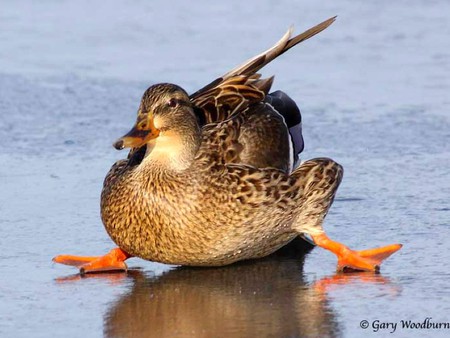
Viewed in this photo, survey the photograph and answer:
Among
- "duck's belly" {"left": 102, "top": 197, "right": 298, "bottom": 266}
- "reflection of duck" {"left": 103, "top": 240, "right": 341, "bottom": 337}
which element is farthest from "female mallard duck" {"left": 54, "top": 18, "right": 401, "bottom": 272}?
"reflection of duck" {"left": 103, "top": 240, "right": 341, "bottom": 337}

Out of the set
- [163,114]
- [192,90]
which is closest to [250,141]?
[163,114]

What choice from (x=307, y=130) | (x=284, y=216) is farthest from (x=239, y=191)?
(x=307, y=130)

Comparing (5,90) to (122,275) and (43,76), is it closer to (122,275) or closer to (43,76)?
(43,76)

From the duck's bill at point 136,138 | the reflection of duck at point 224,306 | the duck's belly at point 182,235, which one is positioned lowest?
the reflection of duck at point 224,306

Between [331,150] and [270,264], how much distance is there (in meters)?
2.05

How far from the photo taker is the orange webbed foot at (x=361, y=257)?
570 cm

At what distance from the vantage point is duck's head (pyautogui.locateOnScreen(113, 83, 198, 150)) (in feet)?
18.6

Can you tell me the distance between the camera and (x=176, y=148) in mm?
5781

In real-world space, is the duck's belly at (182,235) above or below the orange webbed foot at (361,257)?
above

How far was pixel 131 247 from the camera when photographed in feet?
18.6

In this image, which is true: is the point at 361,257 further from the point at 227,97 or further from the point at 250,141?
the point at 227,97

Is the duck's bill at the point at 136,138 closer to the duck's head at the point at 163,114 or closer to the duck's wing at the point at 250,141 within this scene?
the duck's head at the point at 163,114

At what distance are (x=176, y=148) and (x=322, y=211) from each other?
2.78 ft

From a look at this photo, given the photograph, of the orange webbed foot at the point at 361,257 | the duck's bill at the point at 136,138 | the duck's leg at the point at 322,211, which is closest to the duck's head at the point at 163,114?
the duck's bill at the point at 136,138
